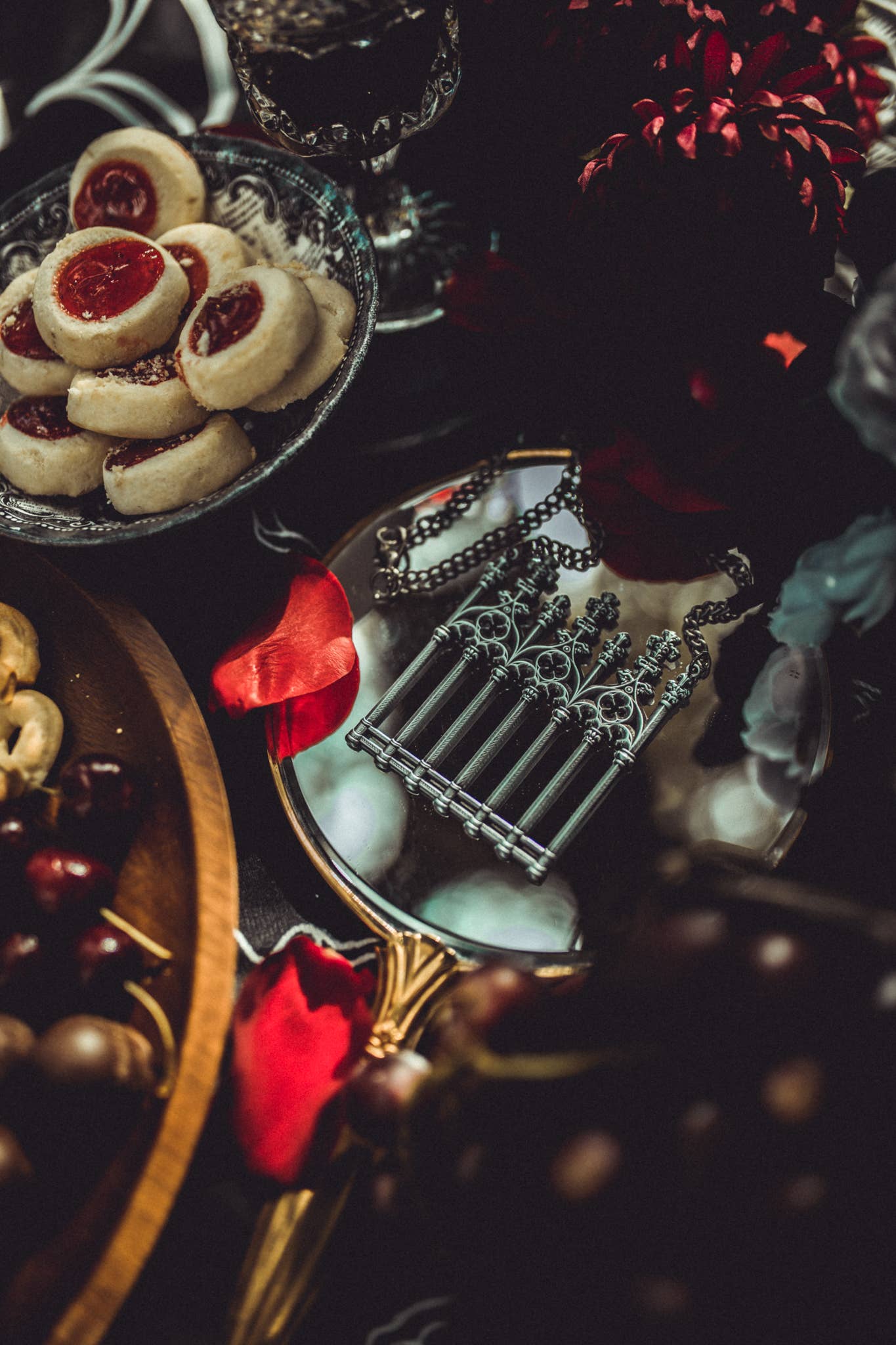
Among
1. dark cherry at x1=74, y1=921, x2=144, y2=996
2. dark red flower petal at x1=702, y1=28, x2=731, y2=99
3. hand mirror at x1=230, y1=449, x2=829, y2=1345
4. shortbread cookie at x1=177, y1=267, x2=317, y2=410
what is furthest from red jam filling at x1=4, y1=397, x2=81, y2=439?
dark red flower petal at x1=702, y1=28, x2=731, y2=99

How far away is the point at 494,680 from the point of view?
0.65 metres

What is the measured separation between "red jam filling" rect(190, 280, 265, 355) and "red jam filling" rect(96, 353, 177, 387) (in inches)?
1.3

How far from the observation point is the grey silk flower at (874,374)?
1.15 feet

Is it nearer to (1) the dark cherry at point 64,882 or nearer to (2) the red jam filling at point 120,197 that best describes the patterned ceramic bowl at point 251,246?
(2) the red jam filling at point 120,197

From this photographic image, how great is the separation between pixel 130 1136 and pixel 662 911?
323 millimetres

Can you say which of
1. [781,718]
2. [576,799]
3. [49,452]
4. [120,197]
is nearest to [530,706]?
[576,799]

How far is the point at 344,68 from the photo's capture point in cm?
62

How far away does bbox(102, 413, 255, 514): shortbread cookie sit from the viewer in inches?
24.6

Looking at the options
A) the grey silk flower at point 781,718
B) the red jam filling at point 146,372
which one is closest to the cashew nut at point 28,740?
the red jam filling at point 146,372

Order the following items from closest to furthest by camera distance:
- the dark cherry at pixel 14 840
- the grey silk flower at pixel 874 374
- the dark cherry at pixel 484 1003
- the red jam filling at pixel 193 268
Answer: the grey silk flower at pixel 874 374 → the dark cherry at pixel 484 1003 → the dark cherry at pixel 14 840 → the red jam filling at pixel 193 268

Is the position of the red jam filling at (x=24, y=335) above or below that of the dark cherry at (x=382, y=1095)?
above

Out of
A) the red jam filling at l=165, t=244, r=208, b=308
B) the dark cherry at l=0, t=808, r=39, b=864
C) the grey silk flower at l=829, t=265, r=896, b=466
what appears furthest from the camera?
the red jam filling at l=165, t=244, r=208, b=308

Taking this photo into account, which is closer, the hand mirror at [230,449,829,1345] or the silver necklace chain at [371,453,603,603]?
the hand mirror at [230,449,829,1345]

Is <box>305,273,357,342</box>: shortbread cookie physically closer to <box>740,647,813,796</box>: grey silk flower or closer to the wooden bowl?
the wooden bowl
